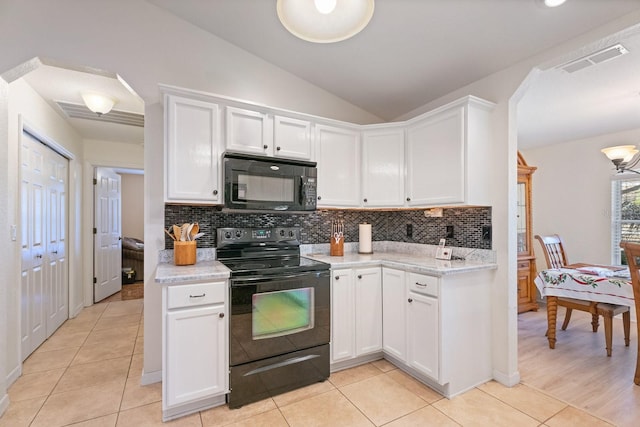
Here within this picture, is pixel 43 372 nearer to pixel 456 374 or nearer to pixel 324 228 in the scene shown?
pixel 324 228

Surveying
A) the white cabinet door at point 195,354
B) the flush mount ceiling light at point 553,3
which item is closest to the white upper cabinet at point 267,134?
the white cabinet door at point 195,354

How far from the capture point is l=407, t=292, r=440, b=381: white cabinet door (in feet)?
6.95

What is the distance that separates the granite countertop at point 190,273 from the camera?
1.82m

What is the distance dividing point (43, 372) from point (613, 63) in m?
5.16

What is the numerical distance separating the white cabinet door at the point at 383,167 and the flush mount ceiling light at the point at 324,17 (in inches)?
54.0

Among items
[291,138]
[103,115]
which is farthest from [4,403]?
[103,115]

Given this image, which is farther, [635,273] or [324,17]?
[635,273]

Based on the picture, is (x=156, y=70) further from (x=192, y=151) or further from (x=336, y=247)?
(x=336, y=247)

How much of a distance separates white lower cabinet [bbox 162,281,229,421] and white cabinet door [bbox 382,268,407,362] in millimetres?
1299

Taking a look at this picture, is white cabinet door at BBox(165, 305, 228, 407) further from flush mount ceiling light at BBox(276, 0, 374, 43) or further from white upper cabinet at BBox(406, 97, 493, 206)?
white upper cabinet at BBox(406, 97, 493, 206)

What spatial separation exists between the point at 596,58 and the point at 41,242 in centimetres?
502

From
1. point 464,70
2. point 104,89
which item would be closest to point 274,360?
point 464,70

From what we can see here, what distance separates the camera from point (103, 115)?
347cm

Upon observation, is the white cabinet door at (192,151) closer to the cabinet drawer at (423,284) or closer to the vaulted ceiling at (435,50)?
the vaulted ceiling at (435,50)
